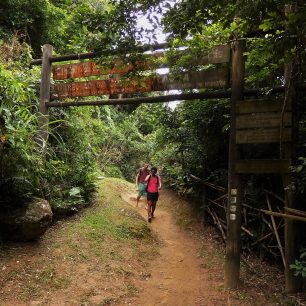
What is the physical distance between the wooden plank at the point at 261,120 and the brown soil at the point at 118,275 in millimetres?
2703

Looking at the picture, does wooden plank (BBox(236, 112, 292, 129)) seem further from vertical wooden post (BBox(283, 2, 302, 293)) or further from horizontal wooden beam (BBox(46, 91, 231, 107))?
horizontal wooden beam (BBox(46, 91, 231, 107))

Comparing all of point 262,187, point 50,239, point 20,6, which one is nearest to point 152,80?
point 262,187

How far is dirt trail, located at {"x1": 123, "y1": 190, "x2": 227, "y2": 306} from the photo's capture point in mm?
5629

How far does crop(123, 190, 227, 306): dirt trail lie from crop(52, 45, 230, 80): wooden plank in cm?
364

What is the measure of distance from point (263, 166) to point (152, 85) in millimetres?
2881

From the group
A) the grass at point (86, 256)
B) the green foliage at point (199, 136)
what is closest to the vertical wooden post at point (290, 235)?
the green foliage at point (199, 136)

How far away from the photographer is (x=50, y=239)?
6.70 metres

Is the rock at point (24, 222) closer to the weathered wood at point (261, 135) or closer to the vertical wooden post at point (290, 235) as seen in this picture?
the weathered wood at point (261, 135)

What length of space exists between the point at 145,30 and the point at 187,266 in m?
5.11

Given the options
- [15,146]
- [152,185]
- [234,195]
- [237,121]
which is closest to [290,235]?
[234,195]

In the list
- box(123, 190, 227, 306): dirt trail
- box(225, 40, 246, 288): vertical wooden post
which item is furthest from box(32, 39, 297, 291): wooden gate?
box(123, 190, 227, 306): dirt trail

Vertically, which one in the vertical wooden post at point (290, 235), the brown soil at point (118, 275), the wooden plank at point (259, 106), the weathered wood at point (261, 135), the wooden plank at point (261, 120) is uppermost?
the wooden plank at point (259, 106)

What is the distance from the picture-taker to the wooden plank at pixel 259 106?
571cm

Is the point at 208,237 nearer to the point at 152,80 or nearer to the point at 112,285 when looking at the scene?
the point at 112,285
